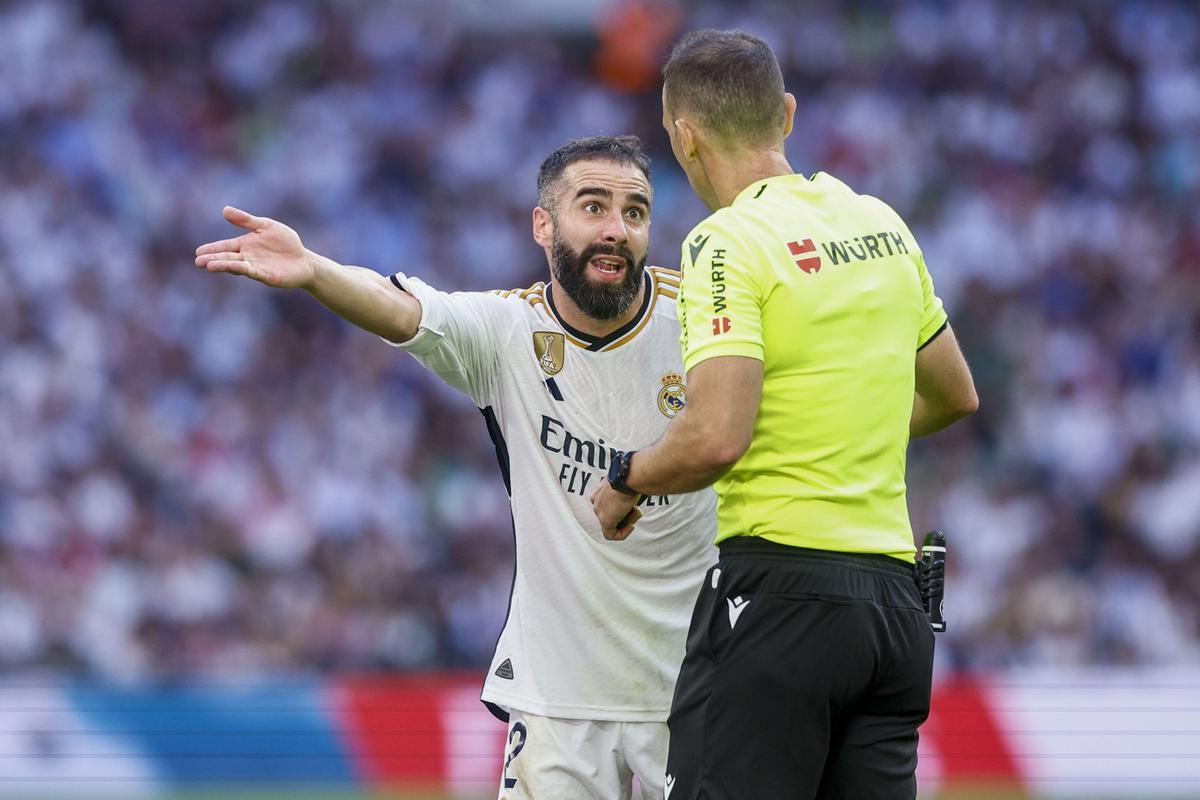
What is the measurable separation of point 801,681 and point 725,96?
143 centimetres

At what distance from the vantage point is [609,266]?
16.4 feet

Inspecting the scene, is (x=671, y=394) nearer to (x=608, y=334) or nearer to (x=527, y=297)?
(x=608, y=334)

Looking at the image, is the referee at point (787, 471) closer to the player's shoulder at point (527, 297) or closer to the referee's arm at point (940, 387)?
the referee's arm at point (940, 387)

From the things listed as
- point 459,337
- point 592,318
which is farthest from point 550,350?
point 459,337

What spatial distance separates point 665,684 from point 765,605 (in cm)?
102

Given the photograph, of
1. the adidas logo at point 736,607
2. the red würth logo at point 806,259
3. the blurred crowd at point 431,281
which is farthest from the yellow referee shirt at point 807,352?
the blurred crowd at point 431,281

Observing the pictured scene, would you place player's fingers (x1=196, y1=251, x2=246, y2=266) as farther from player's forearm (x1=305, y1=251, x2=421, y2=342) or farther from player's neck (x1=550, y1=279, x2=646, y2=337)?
player's neck (x1=550, y1=279, x2=646, y2=337)

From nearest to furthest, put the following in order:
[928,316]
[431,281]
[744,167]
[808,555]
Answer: [808,555]
[744,167]
[928,316]
[431,281]

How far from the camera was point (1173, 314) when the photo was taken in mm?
14234

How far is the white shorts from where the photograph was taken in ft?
15.8

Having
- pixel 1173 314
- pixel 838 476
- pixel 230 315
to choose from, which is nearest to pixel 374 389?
pixel 230 315

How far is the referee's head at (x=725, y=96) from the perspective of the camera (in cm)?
414

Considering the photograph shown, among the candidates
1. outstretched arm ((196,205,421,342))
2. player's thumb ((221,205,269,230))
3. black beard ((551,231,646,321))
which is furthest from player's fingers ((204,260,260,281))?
black beard ((551,231,646,321))

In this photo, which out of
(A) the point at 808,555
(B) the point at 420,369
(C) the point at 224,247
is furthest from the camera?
(B) the point at 420,369
